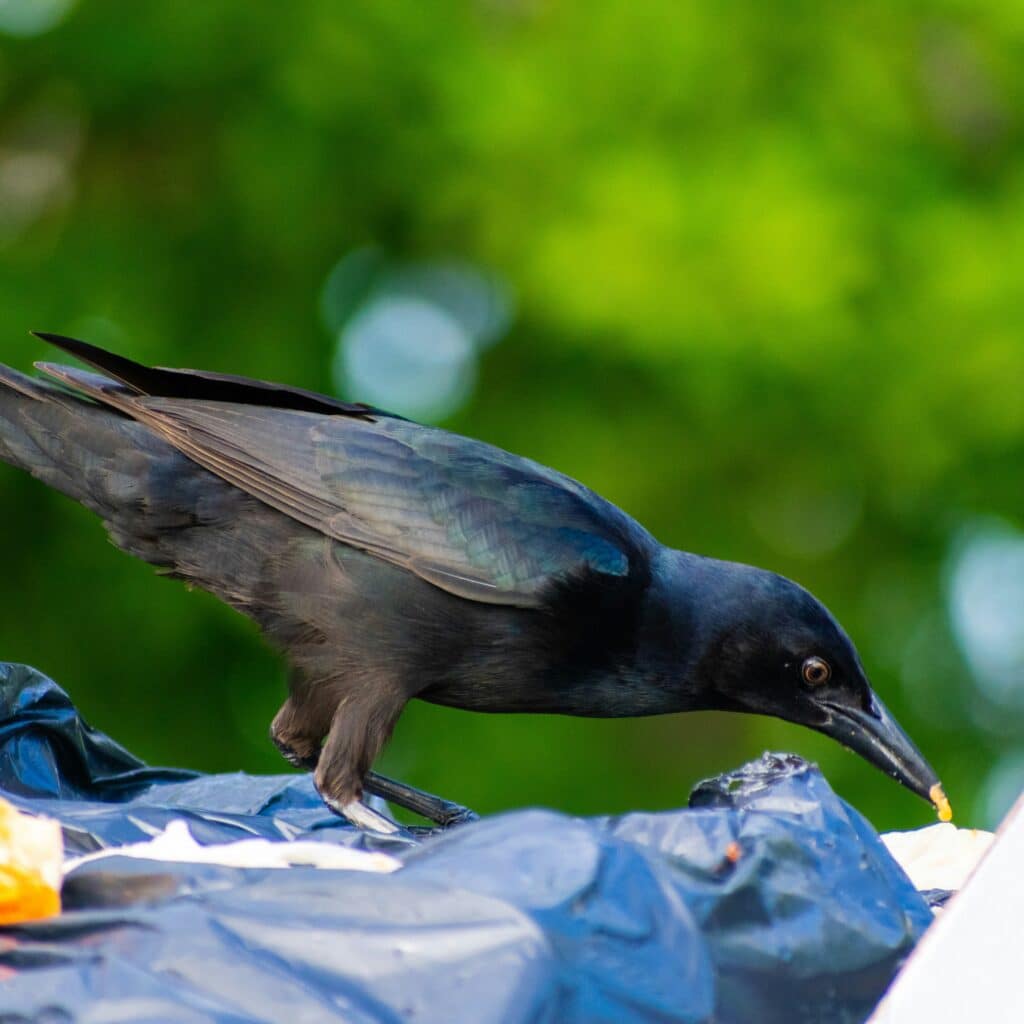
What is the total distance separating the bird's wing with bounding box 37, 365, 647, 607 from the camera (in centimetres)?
348

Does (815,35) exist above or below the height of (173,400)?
above

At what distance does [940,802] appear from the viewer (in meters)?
3.21

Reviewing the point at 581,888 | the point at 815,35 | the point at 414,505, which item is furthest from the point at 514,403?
the point at 581,888

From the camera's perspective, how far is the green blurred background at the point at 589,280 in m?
6.45

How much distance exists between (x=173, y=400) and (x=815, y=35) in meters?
4.31

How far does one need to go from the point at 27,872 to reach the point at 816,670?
6.91ft

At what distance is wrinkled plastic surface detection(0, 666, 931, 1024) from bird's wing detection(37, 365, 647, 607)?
1322mm

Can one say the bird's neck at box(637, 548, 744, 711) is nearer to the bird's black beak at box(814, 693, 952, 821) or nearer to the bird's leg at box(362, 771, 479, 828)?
the bird's black beak at box(814, 693, 952, 821)

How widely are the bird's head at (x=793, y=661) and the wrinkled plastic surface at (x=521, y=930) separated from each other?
51.7 inches

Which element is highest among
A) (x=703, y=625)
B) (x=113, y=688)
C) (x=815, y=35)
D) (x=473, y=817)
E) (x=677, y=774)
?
(x=815, y=35)

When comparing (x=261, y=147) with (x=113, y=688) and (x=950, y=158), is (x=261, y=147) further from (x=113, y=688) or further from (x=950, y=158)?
(x=950, y=158)

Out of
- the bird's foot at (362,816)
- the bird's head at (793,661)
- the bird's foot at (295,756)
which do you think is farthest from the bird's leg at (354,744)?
the bird's head at (793,661)

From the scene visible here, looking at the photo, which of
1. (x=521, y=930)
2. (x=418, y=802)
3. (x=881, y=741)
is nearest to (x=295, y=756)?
(x=418, y=802)

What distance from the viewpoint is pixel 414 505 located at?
3.56 metres
